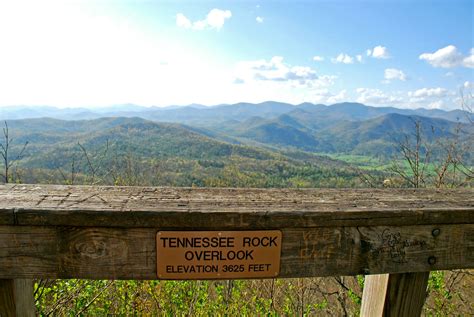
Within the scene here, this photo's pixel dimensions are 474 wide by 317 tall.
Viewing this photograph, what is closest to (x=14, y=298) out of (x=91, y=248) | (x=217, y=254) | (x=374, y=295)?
(x=91, y=248)

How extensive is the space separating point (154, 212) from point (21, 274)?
42cm

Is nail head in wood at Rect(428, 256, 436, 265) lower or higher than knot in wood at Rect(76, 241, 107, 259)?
lower

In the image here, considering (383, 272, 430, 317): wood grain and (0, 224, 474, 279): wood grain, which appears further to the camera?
(383, 272, 430, 317): wood grain

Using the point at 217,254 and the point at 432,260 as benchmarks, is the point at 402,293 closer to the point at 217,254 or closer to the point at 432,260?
the point at 432,260

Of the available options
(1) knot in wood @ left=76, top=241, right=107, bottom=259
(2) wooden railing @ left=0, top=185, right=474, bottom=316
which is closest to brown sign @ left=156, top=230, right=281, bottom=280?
(2) wooden railing @ left=0, top=185, right=474, bottom=316

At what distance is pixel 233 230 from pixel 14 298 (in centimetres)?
68

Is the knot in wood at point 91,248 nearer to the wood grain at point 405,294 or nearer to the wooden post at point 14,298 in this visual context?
the wooden post at point 14,298

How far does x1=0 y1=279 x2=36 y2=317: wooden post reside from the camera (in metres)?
0.98

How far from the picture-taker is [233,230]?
0.94m

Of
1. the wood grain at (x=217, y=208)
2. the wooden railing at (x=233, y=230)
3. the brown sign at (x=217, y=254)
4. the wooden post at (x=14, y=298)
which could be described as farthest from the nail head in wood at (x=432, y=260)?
the wooden post at (x=14, y=298)

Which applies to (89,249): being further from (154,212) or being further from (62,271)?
(154,212)

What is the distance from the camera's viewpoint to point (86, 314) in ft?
8.81

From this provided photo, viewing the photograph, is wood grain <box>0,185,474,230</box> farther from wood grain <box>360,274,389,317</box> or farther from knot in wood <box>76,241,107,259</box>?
wood grain <box>360,274,389,317</box>

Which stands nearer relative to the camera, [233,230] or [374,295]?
[233,230]
